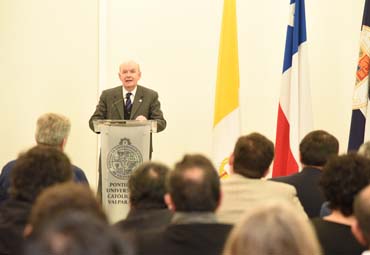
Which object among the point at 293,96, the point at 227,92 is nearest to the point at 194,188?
the point at 227,92

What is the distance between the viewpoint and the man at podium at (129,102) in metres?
6.29

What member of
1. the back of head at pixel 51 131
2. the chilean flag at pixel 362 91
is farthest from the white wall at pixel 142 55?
the back of head at pixel 51 131

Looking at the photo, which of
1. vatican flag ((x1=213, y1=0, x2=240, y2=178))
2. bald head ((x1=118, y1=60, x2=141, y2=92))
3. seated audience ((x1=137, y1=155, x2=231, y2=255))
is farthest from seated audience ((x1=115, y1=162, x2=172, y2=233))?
vatican flag ((x1=213, y1=0, x2=240, y2=178))

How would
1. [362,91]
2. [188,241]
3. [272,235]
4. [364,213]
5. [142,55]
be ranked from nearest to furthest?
1. [272,235]
2. [364,213]
3. [188,241]
4. [362,91]
5. [142,55]

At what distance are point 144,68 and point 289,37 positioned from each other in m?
1.76

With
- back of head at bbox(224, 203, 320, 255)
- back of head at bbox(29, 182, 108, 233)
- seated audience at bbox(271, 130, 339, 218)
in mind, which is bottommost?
seated audience at bbox(271, 130, 339, 218)

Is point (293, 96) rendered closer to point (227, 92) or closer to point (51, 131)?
point (227, 92)

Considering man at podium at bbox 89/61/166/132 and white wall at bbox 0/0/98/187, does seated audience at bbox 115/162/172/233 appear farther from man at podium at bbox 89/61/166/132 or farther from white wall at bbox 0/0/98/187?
white wall at bbox 0/0/98/187

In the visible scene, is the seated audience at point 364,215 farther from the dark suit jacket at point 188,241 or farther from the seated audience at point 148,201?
the seated audience at point 148,201

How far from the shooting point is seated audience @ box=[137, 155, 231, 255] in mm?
2555

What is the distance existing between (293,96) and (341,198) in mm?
4044

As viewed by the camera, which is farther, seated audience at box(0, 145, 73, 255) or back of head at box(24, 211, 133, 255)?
seated audience at box(0, 145, 73, 255)

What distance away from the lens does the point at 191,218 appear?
2.61 metres

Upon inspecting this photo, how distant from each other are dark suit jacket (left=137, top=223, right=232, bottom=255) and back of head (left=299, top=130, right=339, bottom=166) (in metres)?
1.84
